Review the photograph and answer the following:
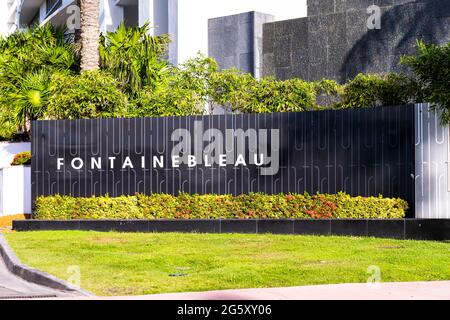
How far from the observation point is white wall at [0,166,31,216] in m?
22.6

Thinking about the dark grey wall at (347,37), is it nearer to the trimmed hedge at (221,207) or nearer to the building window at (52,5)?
the trimmed hedge at (221,207)

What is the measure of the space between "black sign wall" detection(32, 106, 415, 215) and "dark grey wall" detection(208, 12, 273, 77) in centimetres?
982

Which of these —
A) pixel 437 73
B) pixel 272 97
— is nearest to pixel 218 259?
pixel 437 73

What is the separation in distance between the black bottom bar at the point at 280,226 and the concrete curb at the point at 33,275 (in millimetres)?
3438

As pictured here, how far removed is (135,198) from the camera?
20.3 metres

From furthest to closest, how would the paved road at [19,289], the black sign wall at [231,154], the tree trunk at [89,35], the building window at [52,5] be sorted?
the building window at [52,5]
the tree trunk at [89,35]
the black sign wall at [231,154]
the paved road at [19,289]

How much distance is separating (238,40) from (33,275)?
1861 centimetres

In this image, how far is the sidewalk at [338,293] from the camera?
409 inches

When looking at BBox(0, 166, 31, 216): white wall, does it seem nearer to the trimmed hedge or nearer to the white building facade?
the trimmed hedge

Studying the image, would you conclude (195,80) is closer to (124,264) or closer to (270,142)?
(270,142)

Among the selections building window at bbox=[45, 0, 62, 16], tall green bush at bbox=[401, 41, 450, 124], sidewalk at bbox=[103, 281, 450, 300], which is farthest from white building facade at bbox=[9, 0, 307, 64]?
sidewalk at bbox=[103, 281, 450, 300]

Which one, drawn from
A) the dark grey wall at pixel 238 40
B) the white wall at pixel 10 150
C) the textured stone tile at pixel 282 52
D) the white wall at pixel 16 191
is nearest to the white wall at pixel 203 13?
the dark grey wall at pixel 238 40

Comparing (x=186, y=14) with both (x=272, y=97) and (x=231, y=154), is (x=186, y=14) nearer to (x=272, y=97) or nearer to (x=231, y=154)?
(x=272, y=97)
